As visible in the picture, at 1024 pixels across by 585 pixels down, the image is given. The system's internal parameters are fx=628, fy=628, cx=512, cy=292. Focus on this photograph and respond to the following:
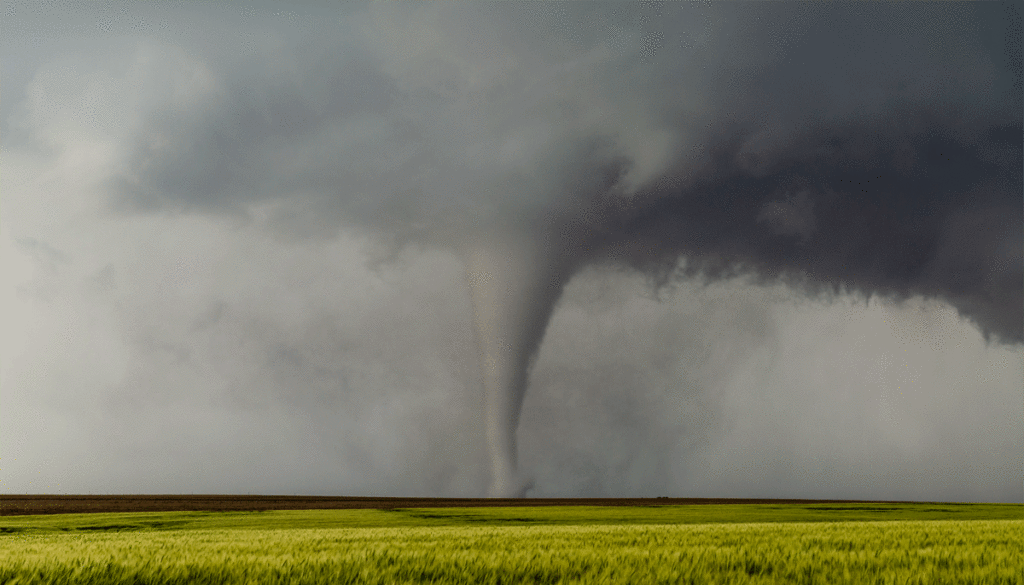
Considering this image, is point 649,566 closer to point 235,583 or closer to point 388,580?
point 388,580

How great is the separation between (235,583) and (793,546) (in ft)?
23.9

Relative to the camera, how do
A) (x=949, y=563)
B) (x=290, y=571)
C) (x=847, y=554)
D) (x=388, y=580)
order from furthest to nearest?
(x=847, y=554)
(x=949, y=563)
(x=290, y=571)
(x=388, y=580)

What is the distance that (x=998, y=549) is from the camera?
28.4 ft

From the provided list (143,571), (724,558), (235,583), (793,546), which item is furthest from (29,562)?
(793,546)

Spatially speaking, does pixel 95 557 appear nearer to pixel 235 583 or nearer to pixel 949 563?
pixel 235 583

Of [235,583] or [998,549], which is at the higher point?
[235,583]

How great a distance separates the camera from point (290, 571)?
22.6ft

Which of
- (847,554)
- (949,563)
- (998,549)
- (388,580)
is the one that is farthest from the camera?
(998,549)

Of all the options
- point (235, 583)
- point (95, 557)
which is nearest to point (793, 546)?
point (235, 583)

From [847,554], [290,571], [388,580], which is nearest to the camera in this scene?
[388,580]

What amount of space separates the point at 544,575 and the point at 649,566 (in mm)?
1194

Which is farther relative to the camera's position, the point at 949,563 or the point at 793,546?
the point at 793,546

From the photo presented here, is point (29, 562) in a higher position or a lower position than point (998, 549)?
higher

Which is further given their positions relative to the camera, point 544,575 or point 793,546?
point 793,546
